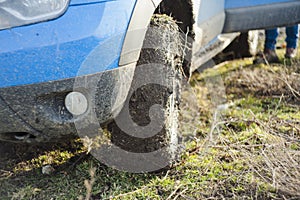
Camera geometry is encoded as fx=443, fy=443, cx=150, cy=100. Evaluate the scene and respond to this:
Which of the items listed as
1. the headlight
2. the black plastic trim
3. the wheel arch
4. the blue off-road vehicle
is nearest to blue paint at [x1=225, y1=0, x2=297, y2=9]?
the black plastic trim

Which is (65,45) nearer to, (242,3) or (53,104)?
(53,104)

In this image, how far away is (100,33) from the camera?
2135mm

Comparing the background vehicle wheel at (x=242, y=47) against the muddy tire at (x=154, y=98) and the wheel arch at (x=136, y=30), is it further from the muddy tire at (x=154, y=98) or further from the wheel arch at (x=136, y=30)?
the wheel arch at (x=136, y=30)

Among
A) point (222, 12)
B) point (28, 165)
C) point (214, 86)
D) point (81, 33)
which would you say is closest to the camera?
point (81, 33)

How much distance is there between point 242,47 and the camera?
205 inches

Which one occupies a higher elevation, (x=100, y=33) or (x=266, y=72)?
(x=266, y=72)

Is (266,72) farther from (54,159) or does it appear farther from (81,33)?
(81,33)

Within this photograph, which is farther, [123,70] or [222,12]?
[222,12]

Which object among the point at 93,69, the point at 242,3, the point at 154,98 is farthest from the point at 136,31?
the point at 242,3

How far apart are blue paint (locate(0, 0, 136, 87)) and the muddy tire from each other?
366 millimetres

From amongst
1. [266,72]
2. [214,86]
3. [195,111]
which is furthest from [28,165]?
[266,72]

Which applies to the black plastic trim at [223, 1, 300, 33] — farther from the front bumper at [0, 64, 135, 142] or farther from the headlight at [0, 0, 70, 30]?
the headlight at [0, 0, 70, 30]

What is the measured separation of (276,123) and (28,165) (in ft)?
5.62

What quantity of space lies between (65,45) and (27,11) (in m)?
0.23
